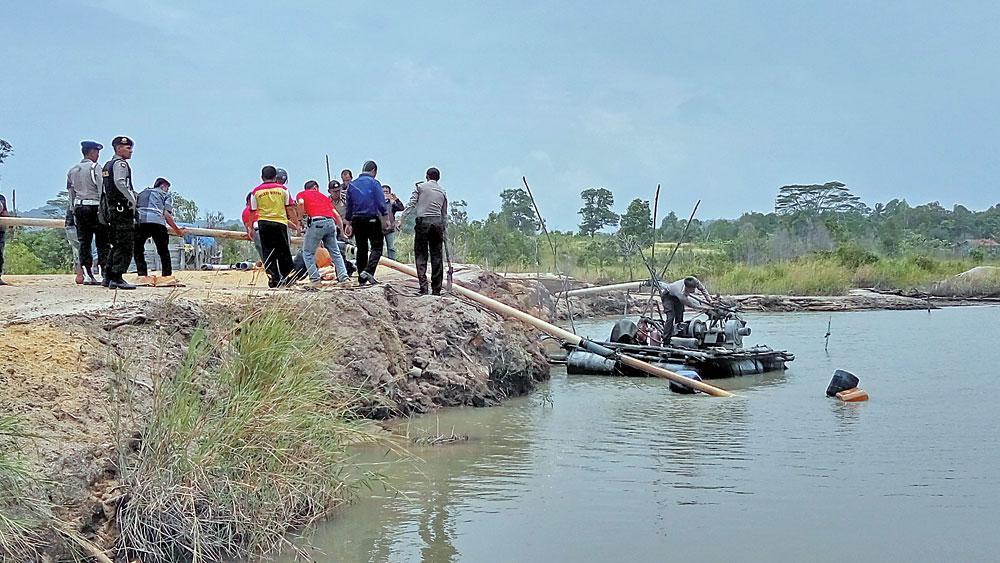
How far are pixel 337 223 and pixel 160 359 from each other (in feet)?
20.0

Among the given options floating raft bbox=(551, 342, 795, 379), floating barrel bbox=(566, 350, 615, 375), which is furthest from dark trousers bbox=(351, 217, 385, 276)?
floating barrel bbox=(566, 350, 615, 375)

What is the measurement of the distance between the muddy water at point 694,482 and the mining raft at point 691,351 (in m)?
0.99

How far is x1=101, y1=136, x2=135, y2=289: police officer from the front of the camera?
11.7 meters

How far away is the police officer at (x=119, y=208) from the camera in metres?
11.7

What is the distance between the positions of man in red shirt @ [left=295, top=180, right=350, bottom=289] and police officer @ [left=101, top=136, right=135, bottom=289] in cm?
254

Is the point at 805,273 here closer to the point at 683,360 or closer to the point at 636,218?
the point at 636,218

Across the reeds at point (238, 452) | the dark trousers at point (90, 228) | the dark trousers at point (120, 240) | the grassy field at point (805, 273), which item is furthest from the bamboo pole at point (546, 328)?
the grassy field at point (805, 273)

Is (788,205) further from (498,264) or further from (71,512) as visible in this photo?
(71,512)

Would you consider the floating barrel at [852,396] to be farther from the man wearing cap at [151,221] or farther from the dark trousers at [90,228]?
the dark trousers at [90,228]

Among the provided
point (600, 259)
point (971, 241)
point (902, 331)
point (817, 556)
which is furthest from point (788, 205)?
point (817, 556)

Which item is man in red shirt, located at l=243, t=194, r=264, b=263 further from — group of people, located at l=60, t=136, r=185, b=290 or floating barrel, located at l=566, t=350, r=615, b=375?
floating barrel, located at l=566, t=350, r=615, b=375

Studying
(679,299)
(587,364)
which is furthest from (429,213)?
(679,299)

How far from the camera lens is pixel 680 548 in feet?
26.0

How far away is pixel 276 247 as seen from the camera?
13539mm
